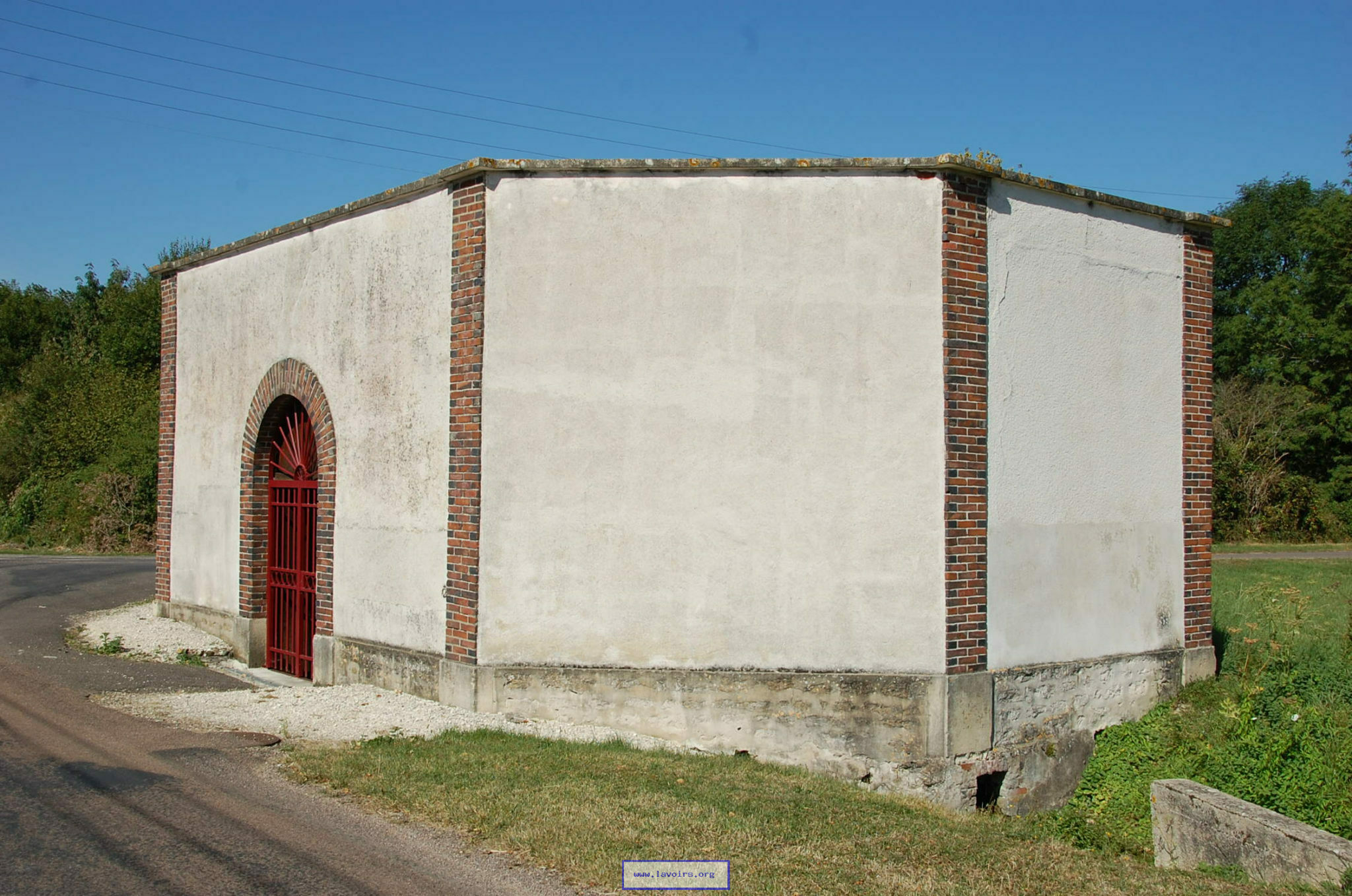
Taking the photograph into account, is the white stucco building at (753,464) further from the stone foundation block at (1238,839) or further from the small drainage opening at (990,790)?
the stone foundation block at (1238,839)

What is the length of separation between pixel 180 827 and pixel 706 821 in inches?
121

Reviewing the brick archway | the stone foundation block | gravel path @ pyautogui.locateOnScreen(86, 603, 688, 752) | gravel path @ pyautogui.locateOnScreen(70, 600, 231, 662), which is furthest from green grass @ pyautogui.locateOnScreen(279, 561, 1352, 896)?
gravel path @ pyautogui.locateOnScreen(70, 600, 231, 662)

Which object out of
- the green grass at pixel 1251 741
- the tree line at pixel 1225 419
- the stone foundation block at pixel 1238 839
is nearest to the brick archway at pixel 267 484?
Answer: the green grass at pixel 1251 741

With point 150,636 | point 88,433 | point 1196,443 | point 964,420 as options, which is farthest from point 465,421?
point 88,433

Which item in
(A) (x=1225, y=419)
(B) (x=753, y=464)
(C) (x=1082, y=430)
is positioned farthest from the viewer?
(A) (x=1225, y=419)

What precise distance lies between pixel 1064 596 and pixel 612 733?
441 centimetres

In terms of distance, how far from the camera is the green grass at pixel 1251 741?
→ 798 cm

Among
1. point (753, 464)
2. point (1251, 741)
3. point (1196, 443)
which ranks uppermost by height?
point (1196, 443)

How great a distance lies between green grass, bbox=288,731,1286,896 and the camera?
559cm

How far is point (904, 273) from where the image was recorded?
28.5 feet

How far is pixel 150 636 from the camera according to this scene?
12438mm

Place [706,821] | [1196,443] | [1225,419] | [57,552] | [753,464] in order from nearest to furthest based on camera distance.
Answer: [706,821]
[753,464]
[1196,443]
[57,552]
[1225,419]

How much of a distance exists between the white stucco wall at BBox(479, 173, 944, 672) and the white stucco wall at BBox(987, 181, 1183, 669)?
86 cm

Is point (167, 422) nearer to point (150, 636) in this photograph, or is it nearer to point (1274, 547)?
point (150, 636)
